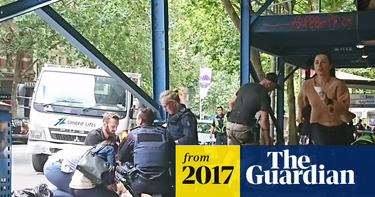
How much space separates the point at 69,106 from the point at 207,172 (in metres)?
1.12

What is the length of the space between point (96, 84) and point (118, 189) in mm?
830

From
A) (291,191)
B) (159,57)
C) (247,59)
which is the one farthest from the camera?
(247,59)

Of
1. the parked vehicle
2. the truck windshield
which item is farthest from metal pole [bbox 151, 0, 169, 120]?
the parked vehicle

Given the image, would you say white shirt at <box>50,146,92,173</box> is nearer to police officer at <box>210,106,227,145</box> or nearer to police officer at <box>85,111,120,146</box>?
police officer at <box>85,111,120,146</box>

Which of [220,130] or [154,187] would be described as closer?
[154,187]

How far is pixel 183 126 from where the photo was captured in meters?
4.06

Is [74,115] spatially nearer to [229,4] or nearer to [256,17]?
[256,17]

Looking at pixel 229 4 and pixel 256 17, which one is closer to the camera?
pixel 256 17

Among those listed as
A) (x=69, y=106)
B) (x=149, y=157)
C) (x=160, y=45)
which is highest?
(x=160, y=45)

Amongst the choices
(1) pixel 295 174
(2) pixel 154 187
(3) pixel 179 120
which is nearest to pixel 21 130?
(2) pixel 154 187

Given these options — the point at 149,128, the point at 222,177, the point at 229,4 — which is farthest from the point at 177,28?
the point at 229,4

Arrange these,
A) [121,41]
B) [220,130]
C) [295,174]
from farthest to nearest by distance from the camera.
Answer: [121,41] < [220,130] < [295,174]

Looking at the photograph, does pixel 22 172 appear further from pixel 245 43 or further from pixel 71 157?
pixel 245 43

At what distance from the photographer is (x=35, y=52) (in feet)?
13.3
